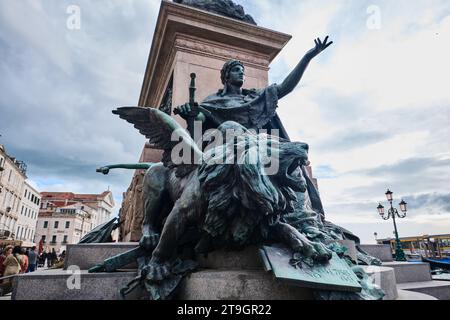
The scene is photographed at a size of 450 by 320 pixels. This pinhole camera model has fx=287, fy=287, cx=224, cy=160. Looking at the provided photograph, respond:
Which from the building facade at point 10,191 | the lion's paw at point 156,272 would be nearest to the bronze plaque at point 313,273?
the lion's paw at point 156,272

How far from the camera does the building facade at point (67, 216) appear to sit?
221ft

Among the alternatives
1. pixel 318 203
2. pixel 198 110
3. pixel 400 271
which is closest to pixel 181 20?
pixel 198 110

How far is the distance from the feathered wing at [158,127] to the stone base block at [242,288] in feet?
4.08

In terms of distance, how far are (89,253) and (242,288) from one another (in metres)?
1.88

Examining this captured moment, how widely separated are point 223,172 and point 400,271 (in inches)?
113

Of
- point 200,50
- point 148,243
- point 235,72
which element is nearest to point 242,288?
point 148,243

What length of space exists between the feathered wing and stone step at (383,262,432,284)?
9.69 feet

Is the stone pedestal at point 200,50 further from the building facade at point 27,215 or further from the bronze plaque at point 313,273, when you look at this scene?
the building facade at point 27,215

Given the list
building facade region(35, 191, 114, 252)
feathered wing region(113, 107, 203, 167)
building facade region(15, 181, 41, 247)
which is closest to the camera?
feathered wing region(113, 107, 203, 167)

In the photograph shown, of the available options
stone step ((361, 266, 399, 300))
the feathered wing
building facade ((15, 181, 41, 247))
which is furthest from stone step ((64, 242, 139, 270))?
building facade ((15, 181, 41, 247))

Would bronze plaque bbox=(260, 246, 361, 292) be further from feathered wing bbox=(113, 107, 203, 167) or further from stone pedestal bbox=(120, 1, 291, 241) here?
stone pedestal bbox=(120, 1, 291, 241)

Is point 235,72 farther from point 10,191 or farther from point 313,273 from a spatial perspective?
point 10,191

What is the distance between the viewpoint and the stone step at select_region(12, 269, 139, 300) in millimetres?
2420

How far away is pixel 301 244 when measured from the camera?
2.22 m
